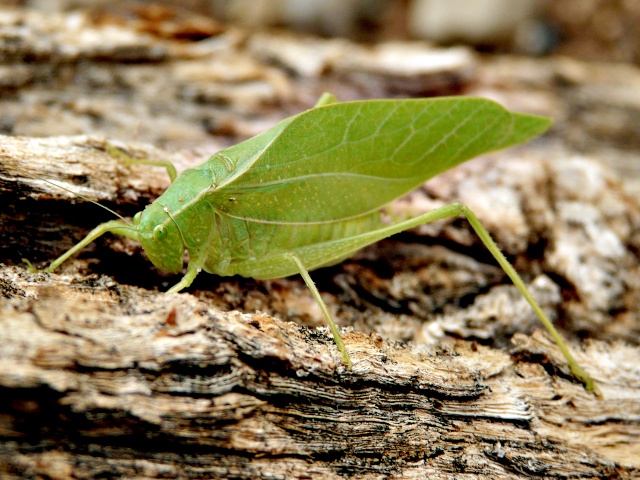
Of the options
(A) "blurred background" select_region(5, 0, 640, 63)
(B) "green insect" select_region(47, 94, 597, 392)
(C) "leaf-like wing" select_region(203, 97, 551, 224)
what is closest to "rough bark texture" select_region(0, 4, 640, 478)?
(B) "green insect" select_region(47, 94, 597, 392)

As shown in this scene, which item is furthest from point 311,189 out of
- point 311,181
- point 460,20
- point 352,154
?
point 460,20

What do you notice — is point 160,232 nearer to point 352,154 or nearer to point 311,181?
point 311,181

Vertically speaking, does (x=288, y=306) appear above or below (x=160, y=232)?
below

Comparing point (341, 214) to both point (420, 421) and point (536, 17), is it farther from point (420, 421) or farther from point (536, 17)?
point (536, 17)

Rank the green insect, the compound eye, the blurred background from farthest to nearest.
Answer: the blurred background < the green insect < the compound eye

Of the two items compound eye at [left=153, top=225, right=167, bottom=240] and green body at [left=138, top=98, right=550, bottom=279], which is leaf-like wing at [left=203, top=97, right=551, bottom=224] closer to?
green body at [left=138, top=98, right=550, bottom=279]

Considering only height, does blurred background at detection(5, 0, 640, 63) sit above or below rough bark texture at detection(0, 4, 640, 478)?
above
